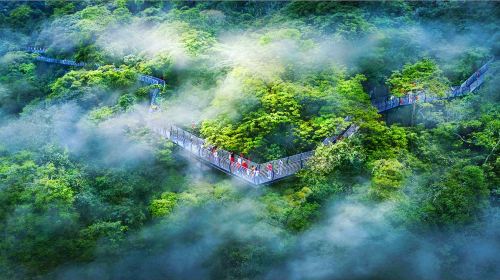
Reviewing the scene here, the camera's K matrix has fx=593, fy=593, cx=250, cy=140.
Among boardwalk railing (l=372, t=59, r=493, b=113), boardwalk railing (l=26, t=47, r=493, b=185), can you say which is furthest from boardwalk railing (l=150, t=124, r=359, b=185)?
boardwalk railing (l=372, t=59, r=493, b=113)

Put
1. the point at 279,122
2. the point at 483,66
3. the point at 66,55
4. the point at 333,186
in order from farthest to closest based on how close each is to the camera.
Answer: the point at 66,55 < the point at 483,66 < the point at 279,122 < the point at 333,186

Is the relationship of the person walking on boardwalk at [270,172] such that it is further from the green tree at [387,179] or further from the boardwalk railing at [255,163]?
the green tree at [387,179]

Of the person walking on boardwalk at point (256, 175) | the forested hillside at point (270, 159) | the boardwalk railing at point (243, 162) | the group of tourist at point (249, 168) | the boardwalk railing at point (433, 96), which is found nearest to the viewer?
the forested hillside at point (270, 159)

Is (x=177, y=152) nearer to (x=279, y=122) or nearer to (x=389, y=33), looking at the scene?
(x=279, y=122)

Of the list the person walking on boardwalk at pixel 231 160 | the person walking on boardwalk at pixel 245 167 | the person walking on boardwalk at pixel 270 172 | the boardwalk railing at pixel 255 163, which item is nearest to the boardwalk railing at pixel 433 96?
the boardwalk railing at pixel 255 163

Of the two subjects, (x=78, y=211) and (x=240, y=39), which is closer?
(x=78, y=211)

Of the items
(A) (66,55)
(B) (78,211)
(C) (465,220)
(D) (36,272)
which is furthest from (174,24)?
(C) (465,220)
